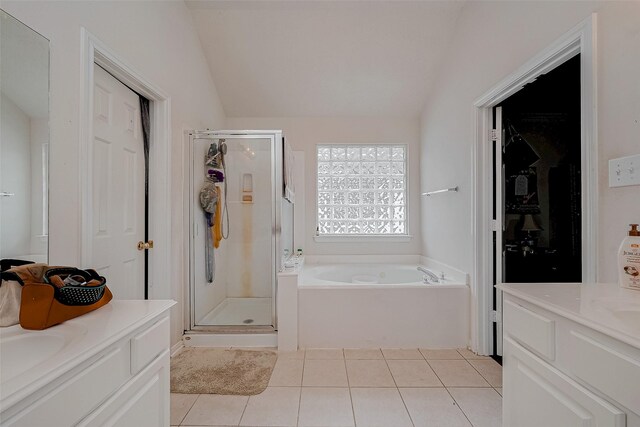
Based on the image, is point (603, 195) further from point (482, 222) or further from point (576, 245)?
point (576, 245)

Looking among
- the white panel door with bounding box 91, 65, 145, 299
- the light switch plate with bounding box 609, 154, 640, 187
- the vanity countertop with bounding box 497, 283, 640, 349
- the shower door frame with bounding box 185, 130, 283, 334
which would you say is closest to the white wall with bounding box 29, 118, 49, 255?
the white panel door with bounding box 91, 65, 145, 299

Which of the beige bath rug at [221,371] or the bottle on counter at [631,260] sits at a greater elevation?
the bottle on counter at [631,260]

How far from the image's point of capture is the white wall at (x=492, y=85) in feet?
3.63

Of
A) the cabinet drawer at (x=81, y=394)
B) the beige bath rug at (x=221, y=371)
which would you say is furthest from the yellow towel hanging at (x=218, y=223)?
the cabinet drawer at (x=81, y=394)

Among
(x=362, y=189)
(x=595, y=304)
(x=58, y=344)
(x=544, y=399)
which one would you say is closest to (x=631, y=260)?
(x=595, y=304)

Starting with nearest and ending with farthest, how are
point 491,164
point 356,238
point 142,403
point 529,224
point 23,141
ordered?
point 142,403
point 23,141
point 491,164
point 529,224
point 356,238

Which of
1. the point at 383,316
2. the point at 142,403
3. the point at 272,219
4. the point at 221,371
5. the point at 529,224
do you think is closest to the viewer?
the point at 142,403

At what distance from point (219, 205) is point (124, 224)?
938mm

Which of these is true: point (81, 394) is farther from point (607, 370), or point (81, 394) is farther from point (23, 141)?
point (607, 370)

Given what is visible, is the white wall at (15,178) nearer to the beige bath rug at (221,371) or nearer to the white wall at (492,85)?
the beige bath rug at (221,371)

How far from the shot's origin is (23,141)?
3.30 feet

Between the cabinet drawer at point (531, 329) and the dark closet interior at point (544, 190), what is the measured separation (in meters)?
1.51

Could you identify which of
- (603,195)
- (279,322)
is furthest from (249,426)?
(603,195)

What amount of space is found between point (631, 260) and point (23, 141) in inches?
87.3
